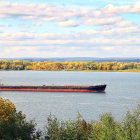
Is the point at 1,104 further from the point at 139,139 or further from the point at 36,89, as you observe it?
the point at 36,89

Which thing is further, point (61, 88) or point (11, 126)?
point (61, 88)

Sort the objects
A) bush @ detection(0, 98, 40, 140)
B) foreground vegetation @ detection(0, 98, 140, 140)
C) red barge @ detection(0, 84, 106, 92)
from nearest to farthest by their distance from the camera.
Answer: foreground vegetation @ detection(0, 98, 140, 140) → bush @ detection(0, 98, 40, 140) → red barge @ detection(0, 84, 106, 92)

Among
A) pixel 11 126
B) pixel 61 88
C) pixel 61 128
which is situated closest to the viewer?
pixel 61 128

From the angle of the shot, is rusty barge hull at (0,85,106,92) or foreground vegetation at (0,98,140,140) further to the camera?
rusty barge hull at (0,85,106,92)

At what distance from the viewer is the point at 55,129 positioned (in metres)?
33.8

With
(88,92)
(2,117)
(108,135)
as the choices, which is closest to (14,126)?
(2,117)

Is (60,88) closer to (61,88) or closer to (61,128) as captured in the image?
(61,88)

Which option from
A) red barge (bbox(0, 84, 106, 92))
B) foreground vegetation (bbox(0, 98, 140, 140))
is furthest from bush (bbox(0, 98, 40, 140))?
red barge (bbox(0, 84, 106, 92))

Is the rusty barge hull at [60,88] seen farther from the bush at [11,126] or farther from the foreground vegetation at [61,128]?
the bush at [11,126]

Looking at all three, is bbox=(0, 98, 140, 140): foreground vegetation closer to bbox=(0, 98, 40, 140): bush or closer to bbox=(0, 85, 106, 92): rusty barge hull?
bbox=(0, 98, 40, 140): bush

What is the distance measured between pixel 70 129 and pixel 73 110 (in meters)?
41.5

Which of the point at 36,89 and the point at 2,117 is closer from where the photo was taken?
the point at 2,117

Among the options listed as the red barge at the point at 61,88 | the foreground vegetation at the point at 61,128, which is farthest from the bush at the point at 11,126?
the red barge at the point at 61,88

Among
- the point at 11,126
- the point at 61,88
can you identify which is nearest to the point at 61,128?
the point at 11,126
